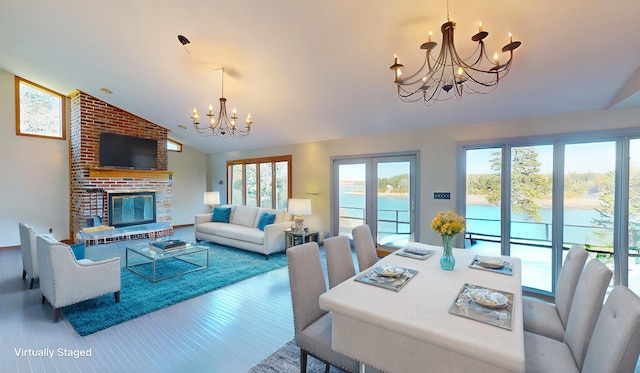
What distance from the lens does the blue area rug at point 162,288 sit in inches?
107

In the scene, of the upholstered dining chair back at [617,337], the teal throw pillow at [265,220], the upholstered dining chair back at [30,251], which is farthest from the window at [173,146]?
the upholstered dining chair back at [617,337]

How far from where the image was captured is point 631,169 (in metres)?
3.14

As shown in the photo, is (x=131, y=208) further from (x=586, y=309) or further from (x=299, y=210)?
(x=586, y=309)

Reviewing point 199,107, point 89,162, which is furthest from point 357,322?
point 89,162

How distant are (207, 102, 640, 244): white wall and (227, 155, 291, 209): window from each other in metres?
0.23

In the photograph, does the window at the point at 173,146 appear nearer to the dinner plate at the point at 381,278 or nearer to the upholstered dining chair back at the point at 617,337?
the dinner plate at the point at 381,278

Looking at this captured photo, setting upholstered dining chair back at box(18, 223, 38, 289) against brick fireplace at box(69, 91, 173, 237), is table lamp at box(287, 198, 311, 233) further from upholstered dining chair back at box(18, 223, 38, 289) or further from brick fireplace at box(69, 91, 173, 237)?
brick fireplace at box(69, 91, 173, 237)

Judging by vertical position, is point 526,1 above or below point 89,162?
above

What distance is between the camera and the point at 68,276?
2715 millimetres

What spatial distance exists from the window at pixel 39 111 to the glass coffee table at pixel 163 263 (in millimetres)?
3675

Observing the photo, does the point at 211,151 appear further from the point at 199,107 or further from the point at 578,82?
the point at 578,82

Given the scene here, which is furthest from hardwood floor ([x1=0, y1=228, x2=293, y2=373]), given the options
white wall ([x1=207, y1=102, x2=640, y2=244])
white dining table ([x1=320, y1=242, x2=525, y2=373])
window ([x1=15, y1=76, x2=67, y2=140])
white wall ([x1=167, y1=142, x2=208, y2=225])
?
white wall ([x1=167, y1=142, x2=208, y2=225])

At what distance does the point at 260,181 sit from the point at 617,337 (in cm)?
683

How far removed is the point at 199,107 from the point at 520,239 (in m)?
5.83
